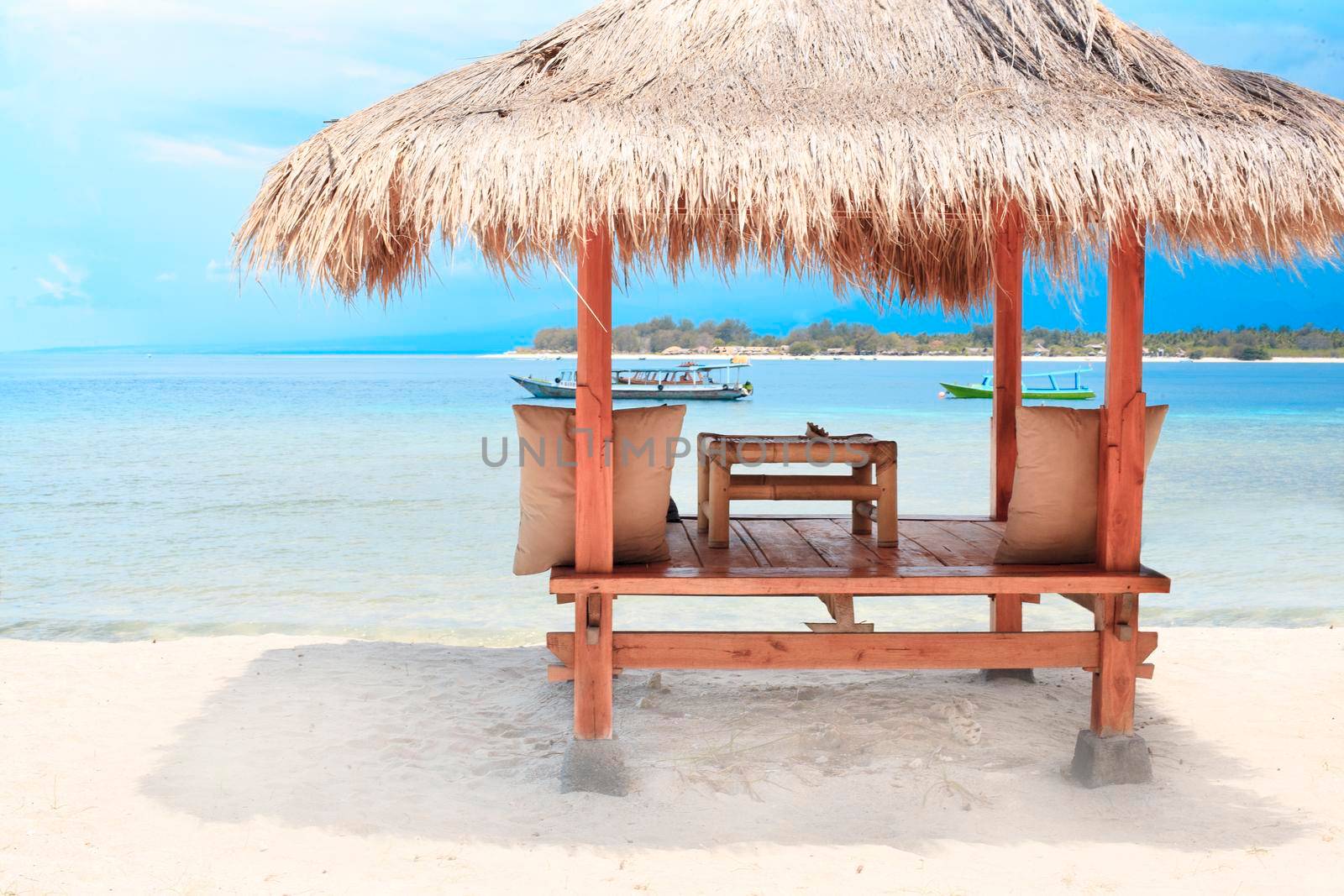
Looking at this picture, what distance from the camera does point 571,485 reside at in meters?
2.93

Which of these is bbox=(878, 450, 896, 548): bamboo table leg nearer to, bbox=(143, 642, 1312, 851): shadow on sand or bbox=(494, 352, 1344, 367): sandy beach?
bbox=(143, 642, 1312, 851): shadow on sand

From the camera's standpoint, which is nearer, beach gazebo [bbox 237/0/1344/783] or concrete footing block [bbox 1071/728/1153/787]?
beach gazebo [bbox 237/0/1344/783]

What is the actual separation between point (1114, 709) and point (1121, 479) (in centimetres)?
66

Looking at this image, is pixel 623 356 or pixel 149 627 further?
pixel 623 356

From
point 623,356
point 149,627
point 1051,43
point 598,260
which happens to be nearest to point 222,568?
point 149,627

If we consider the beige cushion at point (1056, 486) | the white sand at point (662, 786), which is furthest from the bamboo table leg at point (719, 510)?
the beige cushion at point (1056, 486)

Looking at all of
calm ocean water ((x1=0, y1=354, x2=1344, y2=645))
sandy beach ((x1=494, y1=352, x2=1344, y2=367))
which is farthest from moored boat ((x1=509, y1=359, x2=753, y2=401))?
sandy beach ((x1=494, y1=352, x2=1344, y2=367))

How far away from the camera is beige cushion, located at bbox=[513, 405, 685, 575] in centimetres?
290

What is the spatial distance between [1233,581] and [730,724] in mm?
5276

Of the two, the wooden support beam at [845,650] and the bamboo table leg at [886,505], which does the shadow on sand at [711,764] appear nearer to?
the wooden support beam at [845,650]

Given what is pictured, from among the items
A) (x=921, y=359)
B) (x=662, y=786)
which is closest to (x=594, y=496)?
(x=662, y=786)

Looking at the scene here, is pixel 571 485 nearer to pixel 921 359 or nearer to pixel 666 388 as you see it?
pixel 666 388

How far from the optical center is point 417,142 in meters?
2.55

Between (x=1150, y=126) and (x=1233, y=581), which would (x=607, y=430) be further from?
(x=1233, y=581)
